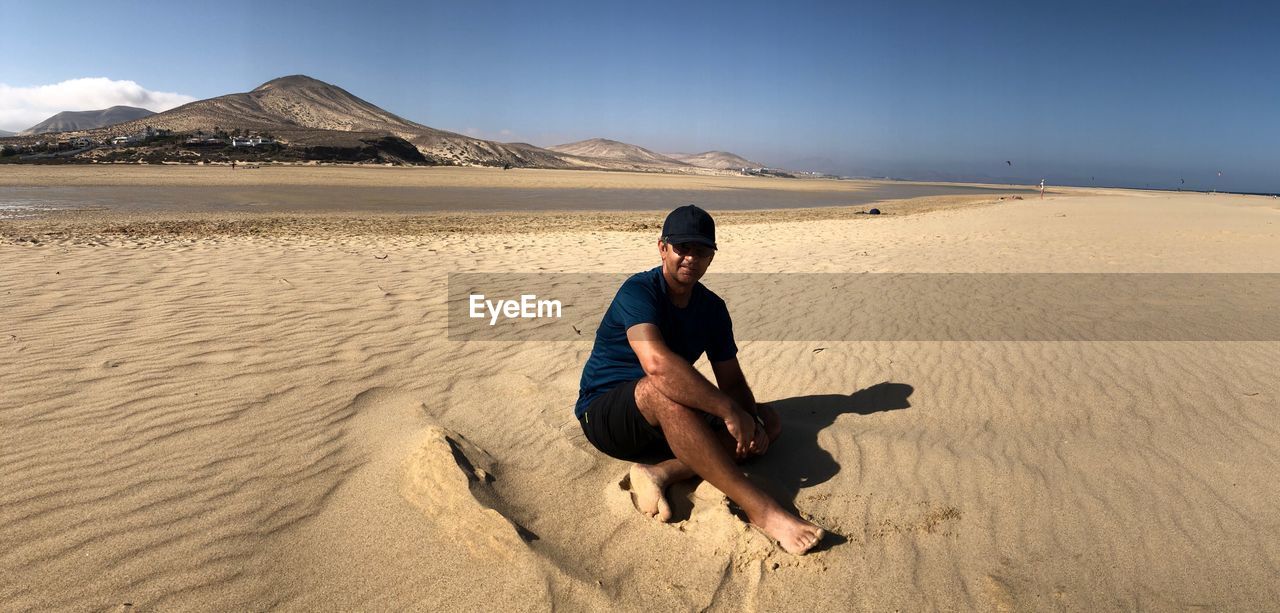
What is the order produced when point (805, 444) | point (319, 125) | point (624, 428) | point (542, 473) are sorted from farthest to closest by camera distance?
point (319, 125) → point (805, 444) → point (542, 473) → point (624, 428)

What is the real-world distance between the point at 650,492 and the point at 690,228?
1.14 meters

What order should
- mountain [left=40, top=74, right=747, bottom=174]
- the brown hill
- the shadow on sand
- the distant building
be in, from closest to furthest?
the shadow on sand, the distant building, mountain [left=40, top=74, right=747, bottom=174], the brown hill

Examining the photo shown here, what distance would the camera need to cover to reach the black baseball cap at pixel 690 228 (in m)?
2.76

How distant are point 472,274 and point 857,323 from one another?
488 cm

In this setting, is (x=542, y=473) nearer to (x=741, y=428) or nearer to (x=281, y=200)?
(x=741, y=428)

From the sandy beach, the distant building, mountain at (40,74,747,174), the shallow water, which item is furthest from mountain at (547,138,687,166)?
the sandy beach

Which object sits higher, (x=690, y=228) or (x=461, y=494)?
(x=690, y=228)

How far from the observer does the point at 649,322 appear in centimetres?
273

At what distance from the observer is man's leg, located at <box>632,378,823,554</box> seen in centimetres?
249

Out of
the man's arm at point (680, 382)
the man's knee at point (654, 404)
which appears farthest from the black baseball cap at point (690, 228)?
the man's knee at point (654, 404)

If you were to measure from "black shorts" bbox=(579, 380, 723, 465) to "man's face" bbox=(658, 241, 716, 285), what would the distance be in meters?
0.52

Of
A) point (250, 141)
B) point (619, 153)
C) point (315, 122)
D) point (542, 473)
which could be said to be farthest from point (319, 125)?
point (542, 473)

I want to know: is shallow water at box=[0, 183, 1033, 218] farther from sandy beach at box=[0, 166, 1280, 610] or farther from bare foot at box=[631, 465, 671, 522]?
bare foot at box=[631, 465, 671, 522]

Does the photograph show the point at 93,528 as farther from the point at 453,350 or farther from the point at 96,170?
the point at 96,170
